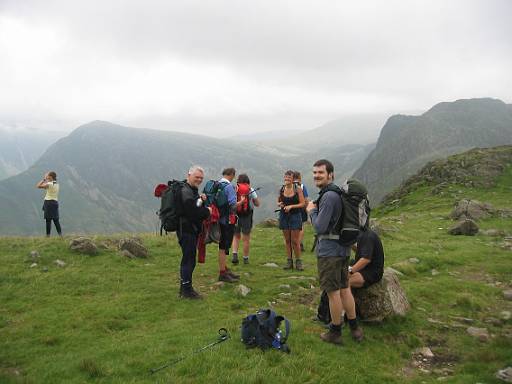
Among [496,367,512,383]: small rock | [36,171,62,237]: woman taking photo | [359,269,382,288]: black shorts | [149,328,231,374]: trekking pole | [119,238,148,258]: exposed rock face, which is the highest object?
[36,171,62,237]: woman taking photo

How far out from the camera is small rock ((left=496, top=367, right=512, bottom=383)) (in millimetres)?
7164

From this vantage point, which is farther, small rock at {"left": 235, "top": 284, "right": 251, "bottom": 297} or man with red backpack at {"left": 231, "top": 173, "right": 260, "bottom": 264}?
man with red backpack at {"left": 231, "top": 173, "right": 260, "bottom": 264}

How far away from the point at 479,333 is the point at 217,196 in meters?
8.00

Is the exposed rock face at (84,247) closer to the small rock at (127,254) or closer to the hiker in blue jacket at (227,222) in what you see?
the small rock at (127,254)

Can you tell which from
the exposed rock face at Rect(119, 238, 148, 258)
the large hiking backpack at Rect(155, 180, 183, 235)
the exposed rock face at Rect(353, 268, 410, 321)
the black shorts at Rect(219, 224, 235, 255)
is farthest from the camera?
the exposed rock face at Rect(119, 238, 148, 258)

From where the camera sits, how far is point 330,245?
326 inches

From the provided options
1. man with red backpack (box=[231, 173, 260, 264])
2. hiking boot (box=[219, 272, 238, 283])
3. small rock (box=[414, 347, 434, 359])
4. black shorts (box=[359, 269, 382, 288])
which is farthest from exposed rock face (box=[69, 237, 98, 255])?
small rock (box=[414, 347, 434, 359])

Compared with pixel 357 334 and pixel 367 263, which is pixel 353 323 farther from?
pixel 367 263

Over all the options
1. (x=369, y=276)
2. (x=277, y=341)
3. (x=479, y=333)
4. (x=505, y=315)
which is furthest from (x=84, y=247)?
(x=505, y=315)

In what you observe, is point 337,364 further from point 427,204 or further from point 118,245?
point 427,204

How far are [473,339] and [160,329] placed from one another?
747 cm

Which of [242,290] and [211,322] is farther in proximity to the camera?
[242,290]

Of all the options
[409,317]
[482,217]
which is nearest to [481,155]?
[482,217]

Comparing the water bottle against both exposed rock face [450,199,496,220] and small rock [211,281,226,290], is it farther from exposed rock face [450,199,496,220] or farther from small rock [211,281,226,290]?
exposed rock face [450,199,496,220]
